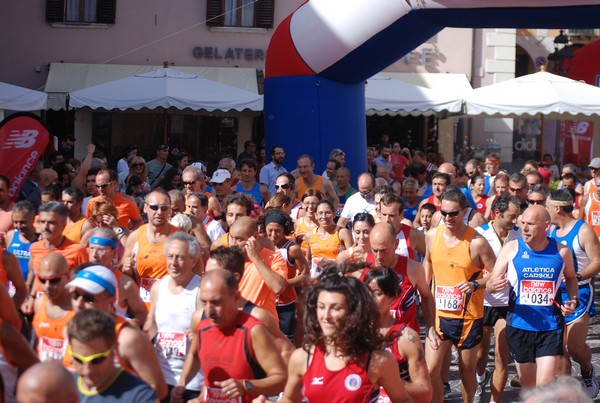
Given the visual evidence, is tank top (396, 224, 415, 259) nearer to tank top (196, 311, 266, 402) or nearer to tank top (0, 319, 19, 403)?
tank top (196, 311, 266, 402)

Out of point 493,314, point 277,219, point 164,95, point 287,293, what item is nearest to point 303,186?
point 277,219

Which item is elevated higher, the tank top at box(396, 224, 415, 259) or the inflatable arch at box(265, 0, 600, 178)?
the inflatable arch at box(265, 0, 600, 178)

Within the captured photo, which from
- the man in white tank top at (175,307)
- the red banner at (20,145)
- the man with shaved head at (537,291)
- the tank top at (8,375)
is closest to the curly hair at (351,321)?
the man in white tank top at (175,307)

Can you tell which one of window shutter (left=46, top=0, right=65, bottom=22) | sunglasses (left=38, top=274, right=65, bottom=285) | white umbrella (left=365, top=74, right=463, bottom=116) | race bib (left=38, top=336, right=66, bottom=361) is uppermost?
window shutter (left=46, top=0, right=65, bottom=22)

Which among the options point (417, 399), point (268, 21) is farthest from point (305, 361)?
point (268, 21)

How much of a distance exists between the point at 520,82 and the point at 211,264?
46.0 feet

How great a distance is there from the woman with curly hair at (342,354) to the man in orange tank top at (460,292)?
3101 millimetres

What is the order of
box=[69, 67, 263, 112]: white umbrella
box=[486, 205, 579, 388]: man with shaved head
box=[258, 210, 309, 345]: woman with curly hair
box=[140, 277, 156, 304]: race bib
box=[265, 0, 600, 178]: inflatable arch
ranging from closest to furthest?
Result: box=[140, 277, 156, 304]: race bib → box=[486, 205, 579, 388]: man with shaved head → box=[258, 210, 309, 345]: woman with curly hair → box=[265, 0, 600, 178]: inflatable arch → box=[69, 67, 263, 112]: white umbrella

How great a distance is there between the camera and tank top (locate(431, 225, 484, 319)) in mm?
7863

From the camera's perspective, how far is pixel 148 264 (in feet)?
24.3

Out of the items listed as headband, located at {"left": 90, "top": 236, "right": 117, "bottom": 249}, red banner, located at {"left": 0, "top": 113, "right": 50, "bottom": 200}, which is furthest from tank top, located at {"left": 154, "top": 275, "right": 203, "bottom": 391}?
red banner, located at {"left": 0, "top": 113, "right": 50, "bottom": 200}

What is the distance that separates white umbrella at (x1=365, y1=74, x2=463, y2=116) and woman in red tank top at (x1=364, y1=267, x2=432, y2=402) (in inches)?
546

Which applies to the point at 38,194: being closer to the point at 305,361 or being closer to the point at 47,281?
the point at 47,281

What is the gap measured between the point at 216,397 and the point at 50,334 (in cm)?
94
